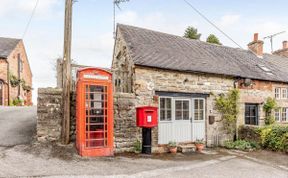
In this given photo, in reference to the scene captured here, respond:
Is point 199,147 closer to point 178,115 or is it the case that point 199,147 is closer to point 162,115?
point 178,115

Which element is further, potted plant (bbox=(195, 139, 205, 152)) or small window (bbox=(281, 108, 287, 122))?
small window (bbox=(281, 108, 287, 122))

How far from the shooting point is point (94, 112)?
24.2 feet

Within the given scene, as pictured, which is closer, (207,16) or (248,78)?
(248,78)

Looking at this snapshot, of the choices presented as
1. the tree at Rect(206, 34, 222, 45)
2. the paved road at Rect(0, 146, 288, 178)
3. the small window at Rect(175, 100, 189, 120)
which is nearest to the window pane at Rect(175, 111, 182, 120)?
the small window at Rect(175, 100, 189, 120)

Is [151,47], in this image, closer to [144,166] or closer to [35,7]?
[35,7]

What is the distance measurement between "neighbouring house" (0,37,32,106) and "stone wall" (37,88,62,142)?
56.9ft

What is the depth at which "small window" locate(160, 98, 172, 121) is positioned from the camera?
10.1 m

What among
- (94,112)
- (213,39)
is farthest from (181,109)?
(213,39)

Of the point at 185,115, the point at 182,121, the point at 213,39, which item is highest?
the point at 213,39

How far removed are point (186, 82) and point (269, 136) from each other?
14.2ft

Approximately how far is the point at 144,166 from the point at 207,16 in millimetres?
9615

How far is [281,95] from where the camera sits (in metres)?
14.4

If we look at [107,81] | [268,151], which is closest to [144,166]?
[107,81]

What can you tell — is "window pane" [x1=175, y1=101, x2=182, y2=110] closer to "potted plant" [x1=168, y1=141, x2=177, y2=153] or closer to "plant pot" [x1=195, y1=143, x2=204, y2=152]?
"potted plant" [x1=168, y1=141, x2=177, y2=153]
